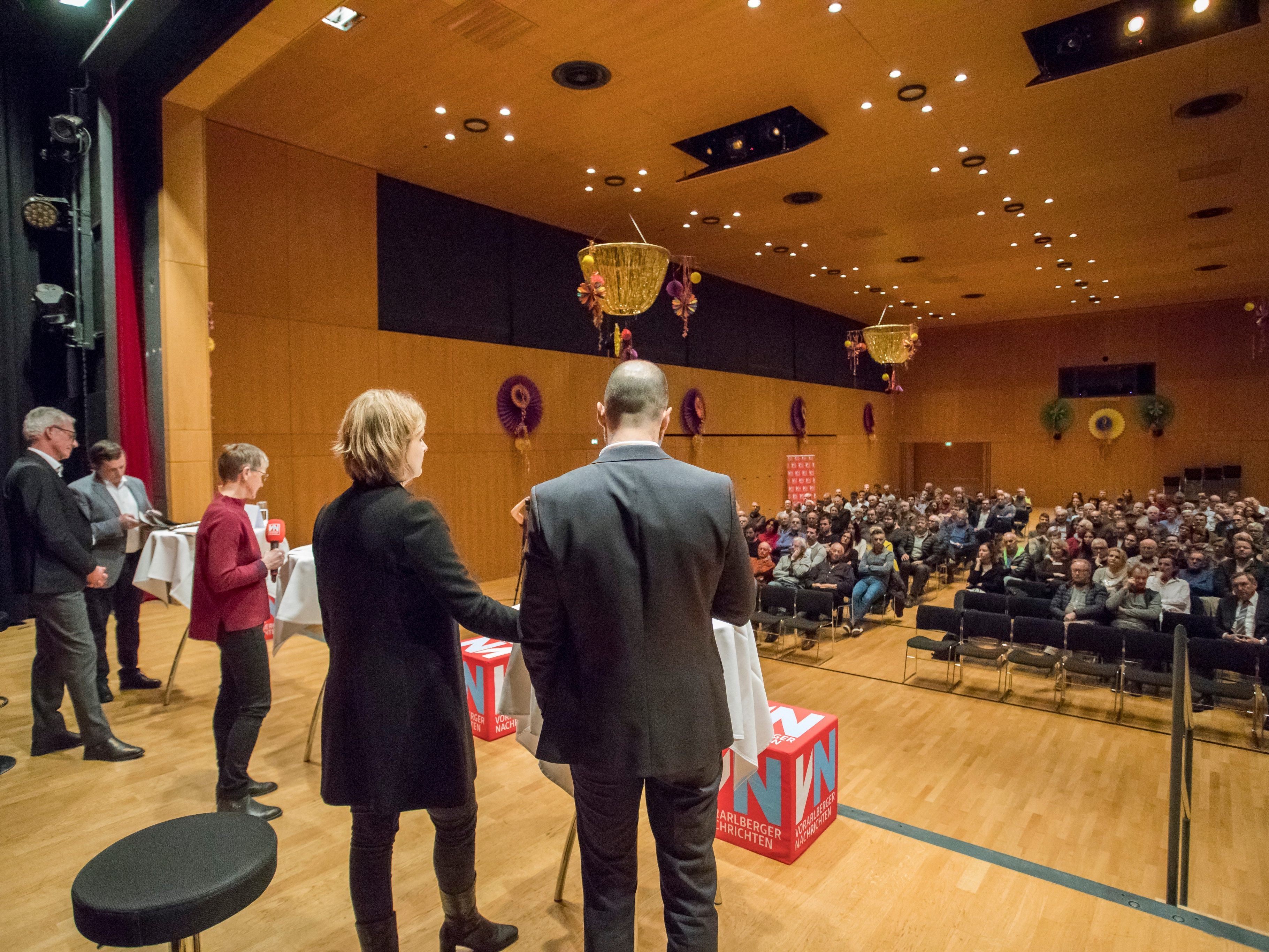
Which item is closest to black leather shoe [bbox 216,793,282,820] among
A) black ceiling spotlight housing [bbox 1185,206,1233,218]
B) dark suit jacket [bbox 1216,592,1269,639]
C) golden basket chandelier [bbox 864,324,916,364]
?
dark suit jacket [bbox 1216,592,1269,639]

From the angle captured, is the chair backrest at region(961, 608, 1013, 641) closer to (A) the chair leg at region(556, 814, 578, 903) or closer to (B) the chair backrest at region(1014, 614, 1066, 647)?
(B) the chair backrest at region(1014, 614, 1066, 647)

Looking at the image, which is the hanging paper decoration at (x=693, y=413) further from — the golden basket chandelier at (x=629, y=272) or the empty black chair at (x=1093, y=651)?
the empty black chair at (x=1093, y=651)

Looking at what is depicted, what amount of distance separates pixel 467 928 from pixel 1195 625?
549 cm

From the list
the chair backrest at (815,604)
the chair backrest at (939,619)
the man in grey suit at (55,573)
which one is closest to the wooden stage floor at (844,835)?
the man in grey suit at (55,573)

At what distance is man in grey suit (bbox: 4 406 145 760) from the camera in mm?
3244

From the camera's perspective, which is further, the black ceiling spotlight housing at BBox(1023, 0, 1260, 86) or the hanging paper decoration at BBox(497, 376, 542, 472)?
the hanging paper decoration at BBox(497, 376, 542, 472)

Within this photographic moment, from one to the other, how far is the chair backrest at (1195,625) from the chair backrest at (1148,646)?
1.06 ft

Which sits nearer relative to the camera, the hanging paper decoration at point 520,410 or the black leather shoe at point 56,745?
the black leather shoe at point 56,745

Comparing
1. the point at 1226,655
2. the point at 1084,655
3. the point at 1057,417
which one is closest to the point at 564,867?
the point at 1226,655

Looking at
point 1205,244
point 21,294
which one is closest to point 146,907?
point 21,294

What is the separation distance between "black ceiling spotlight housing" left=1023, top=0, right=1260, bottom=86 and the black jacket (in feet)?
20.8

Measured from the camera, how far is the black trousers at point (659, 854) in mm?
1572

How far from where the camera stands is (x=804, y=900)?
2635mm

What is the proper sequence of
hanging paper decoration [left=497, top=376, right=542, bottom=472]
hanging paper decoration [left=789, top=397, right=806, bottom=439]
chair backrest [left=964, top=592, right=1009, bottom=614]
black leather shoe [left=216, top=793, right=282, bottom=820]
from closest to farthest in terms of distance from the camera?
black leather shoe [left=216, top=793, right=282, bottom=820] < chair backrest [left=964, top=592, right=1009, bottom=614] < hanging paper decoration [left=497, top=376, right=542, bottom=472] < hanging paper decoration [left=789, top=397, right=806, bottom=439]
